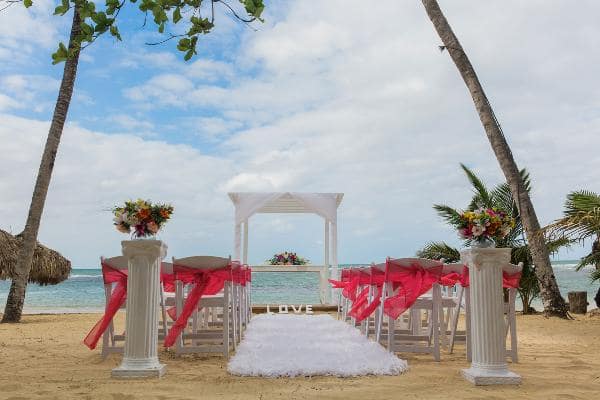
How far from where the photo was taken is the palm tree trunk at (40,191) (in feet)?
30.0

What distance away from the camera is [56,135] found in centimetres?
921

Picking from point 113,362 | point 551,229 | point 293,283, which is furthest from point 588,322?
point 293,283

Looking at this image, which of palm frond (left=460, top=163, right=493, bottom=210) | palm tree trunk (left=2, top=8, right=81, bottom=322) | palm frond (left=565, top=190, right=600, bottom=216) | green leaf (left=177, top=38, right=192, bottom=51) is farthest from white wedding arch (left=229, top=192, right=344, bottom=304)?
green leaf (left=177, top=38, right=192, bottom=51)

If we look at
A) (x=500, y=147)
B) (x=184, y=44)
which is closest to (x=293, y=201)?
(x=500, y=147)

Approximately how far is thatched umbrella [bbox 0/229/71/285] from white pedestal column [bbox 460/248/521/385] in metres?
9.38

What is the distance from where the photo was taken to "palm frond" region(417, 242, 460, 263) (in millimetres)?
11344

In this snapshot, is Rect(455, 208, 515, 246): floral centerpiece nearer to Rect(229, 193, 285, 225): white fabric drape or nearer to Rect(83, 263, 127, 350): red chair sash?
Rect(83, 263, 127, 350): red chair sash

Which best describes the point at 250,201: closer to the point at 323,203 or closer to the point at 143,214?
the point at 323,203

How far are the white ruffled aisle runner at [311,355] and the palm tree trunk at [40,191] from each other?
4661 mm

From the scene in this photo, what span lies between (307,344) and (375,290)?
3.16ft

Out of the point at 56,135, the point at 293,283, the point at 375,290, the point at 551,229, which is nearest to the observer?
the point at 375,290

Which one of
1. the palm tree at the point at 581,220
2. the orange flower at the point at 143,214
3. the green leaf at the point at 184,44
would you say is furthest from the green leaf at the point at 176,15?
the palm tree at the point at 581,220

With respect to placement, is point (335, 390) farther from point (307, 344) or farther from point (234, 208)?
point (234, 208)

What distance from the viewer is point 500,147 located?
29.5 feet
